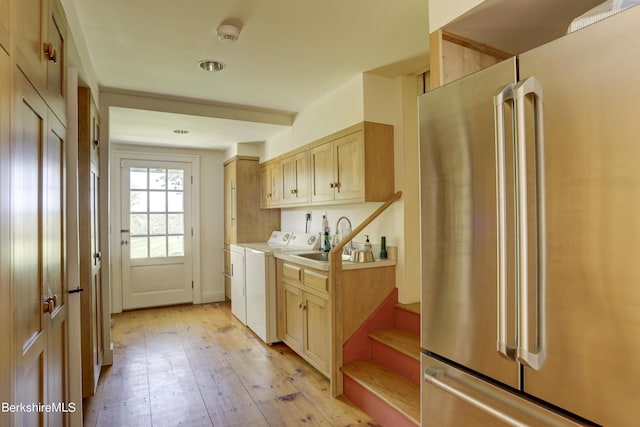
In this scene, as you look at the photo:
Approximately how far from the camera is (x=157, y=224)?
16.2 ft

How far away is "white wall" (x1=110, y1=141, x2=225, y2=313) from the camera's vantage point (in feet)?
17.1

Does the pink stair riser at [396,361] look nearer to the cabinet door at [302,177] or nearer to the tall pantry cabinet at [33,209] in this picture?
the cabinet door at [302,177]

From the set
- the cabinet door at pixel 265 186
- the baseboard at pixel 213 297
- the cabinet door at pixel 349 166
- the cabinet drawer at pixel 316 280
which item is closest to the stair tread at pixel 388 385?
the cabinet drawer at pixel 316 280

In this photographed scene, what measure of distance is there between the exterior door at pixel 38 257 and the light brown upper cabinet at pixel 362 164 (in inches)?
72.9

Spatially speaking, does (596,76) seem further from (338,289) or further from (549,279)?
(338,289)

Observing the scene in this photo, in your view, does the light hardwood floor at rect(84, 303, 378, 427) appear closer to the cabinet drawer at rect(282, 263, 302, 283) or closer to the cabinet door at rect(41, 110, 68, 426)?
the cabinet drawer at rect(282, 263, 302, 283)

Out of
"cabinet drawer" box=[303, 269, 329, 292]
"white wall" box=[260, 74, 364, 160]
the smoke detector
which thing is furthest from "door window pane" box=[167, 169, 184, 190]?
the smoke detector

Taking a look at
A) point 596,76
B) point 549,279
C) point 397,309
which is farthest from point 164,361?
point 596,76

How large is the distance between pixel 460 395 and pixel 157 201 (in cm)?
468

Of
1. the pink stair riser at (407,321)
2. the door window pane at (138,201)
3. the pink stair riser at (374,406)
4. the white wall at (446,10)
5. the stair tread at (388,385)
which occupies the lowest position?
the pink stair riser at (374,406)

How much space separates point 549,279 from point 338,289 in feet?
5.39

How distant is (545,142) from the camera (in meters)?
0.97

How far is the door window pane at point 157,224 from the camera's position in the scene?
491 centimetres

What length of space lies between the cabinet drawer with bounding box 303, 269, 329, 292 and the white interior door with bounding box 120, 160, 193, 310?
2.83 m
